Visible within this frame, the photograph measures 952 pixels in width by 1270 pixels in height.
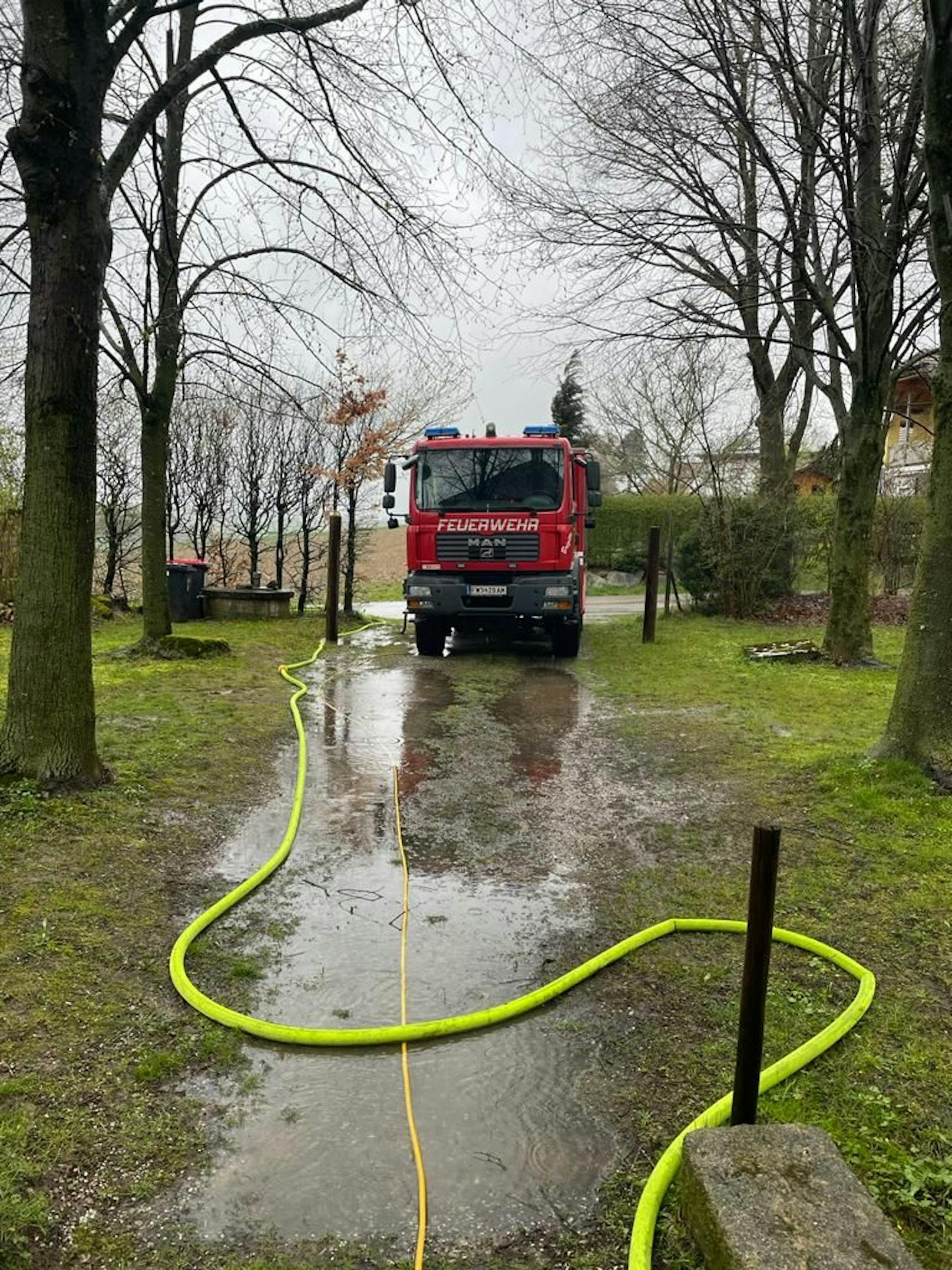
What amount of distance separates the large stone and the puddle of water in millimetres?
314

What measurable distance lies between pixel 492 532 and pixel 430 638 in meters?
1.75

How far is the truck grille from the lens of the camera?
35.4 ft

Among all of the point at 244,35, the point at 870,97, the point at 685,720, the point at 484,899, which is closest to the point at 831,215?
the point at 870,97

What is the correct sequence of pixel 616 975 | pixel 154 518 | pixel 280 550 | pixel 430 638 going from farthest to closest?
1. pixel 280 550
2. pixel 430 638
3. pixel 154 518
4. pixel 616 975

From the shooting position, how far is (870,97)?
7.48 meters

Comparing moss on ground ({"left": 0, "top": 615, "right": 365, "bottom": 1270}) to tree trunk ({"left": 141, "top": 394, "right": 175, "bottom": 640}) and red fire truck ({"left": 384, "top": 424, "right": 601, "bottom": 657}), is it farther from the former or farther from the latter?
red fire truck ({"left": 384, "top": 424, "right": 601, "bottom": 657})

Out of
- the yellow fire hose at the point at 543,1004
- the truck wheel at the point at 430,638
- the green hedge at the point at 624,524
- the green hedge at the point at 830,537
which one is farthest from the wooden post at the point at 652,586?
the green hedge at the point at 624,524

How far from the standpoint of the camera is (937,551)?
5020 mm

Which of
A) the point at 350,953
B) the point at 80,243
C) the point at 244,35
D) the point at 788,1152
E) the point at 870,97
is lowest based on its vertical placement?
the point at 350,953

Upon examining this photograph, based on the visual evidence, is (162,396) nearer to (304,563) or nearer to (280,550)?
(304,563)

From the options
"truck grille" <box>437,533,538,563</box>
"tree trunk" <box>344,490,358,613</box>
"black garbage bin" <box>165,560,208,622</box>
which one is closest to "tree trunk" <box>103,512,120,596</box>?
"black garbage bin" <box>165,560,208,622</box>

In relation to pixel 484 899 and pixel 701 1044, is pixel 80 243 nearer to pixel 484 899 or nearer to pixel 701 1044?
pixel 484 899

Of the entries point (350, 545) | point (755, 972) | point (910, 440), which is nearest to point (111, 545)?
point (350, 545)

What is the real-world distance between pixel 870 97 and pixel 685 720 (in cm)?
573
